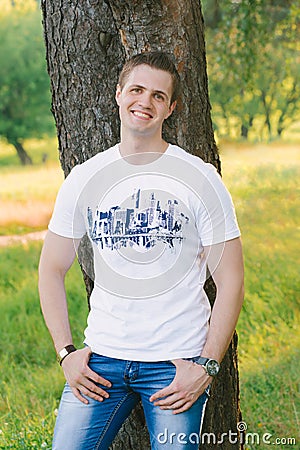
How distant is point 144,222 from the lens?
2250mm

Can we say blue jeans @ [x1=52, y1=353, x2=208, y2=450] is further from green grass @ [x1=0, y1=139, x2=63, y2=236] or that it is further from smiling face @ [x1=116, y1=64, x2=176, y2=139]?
green grass @ [x1=0, y1=139, x2=63, y2=236]

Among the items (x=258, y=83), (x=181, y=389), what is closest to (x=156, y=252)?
(x=181, y=389)

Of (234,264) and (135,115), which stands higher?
(135,115)

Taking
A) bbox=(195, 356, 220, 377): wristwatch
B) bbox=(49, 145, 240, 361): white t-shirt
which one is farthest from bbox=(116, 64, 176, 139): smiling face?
bbox=(195, 356, 220, 377): wristwatch

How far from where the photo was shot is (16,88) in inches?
1200

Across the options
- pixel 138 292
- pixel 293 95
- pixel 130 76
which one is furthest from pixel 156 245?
pixel 293 95

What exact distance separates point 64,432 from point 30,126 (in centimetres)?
3002

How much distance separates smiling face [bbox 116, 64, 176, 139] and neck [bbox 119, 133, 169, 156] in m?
0.01

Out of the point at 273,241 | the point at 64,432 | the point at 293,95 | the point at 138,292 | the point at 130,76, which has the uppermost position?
the point at 130,76

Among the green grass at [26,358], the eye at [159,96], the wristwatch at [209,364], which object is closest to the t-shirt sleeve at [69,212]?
the eye at [159,96]

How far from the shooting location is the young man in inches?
86.7

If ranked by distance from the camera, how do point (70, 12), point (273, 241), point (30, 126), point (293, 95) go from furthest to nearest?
point (30, 126), point (293, 95), point (273, 241), point (70, 12)

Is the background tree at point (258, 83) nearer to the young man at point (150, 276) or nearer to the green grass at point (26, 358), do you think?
the green grass at point (26, 358)

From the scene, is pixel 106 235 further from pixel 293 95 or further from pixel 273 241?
pixel 293 95
